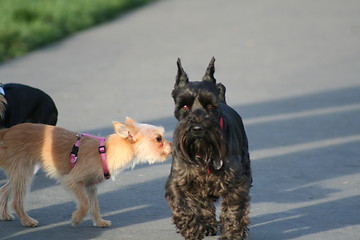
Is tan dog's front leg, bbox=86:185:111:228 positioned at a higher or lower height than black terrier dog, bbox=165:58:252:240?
lower

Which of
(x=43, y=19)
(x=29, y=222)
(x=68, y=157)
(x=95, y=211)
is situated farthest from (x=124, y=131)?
(x=43, y=19)

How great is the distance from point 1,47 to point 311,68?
6086 millimetres

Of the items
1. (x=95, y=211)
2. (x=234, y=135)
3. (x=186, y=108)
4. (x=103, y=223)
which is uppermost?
(x=186, y=108)

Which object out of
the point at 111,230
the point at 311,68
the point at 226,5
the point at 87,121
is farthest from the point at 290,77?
the point at 226,5

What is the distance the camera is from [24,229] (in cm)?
727

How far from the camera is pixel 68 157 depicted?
7609 millimetres

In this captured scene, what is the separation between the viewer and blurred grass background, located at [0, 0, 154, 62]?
54.9 feet

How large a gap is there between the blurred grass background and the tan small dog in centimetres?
832

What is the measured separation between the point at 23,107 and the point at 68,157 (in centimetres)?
134

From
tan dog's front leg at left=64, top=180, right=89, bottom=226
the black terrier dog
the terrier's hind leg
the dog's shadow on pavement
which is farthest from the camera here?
the dog's shadow on pavement

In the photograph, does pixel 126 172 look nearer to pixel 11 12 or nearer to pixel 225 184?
pixel 225 184

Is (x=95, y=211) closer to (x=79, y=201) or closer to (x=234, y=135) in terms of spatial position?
(x=79, y=201)

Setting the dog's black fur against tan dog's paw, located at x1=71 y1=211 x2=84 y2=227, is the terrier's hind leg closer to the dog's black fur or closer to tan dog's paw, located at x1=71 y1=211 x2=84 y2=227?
tan dog's paw, located at x1=71 y1=211 x2=84 y2=227

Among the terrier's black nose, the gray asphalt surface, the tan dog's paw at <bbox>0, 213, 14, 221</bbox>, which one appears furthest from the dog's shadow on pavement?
the tan dog's paw at <bbox>0, 213, 14, 221</bbox>
